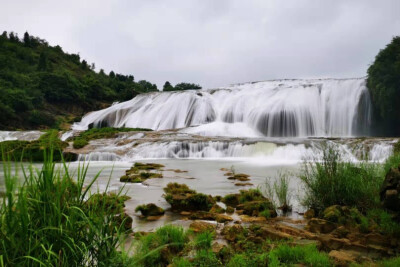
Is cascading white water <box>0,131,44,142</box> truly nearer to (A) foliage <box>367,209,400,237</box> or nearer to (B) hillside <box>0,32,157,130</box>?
(B) hillside <box>0,32,157,130</box>

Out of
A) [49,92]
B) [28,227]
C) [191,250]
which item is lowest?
[191,250]

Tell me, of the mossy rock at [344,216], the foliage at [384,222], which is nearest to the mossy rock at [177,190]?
the mossy rock at [344,216]

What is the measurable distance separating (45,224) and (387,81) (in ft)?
110

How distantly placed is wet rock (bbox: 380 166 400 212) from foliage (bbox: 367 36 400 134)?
2875 cm

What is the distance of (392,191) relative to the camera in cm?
466

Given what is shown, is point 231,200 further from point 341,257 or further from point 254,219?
point 341,257

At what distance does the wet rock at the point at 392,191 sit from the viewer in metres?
4.64

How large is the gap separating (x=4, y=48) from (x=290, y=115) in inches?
3369

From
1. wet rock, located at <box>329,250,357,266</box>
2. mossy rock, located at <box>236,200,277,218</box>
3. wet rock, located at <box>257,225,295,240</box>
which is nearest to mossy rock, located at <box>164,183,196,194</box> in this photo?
mossy rock, located at <box>236,200,277,218</box>

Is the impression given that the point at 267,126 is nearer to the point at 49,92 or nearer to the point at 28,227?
the point at 28,227

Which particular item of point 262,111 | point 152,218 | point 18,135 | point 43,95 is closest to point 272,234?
point 152,218

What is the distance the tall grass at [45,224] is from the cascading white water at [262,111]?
29.9 m

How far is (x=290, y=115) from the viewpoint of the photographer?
34281 millimetres

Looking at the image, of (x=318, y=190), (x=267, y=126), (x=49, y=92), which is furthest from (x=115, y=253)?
(x=49, y=92)
